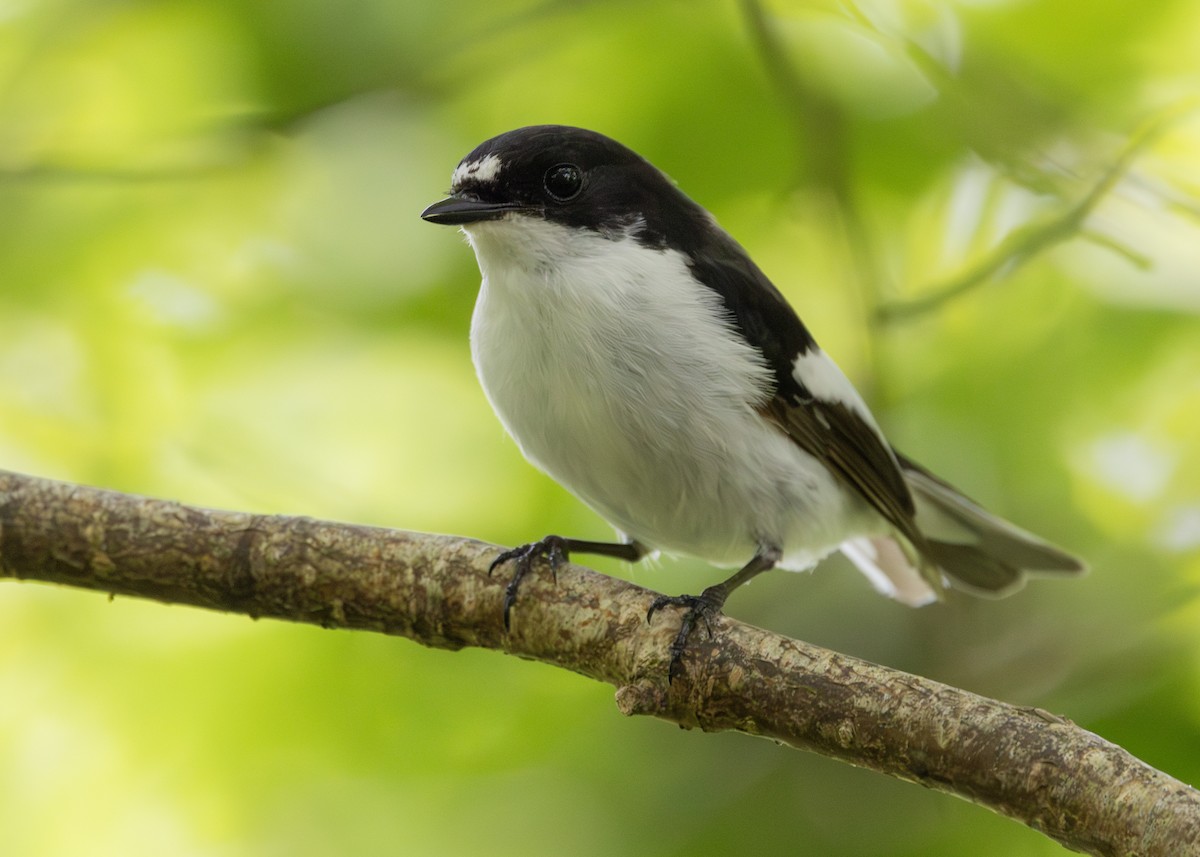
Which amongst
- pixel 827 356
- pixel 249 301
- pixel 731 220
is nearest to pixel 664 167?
pixel 731 220

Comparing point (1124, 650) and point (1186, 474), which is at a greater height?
point (1186, 474)

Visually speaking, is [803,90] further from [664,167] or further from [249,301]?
[249,301]

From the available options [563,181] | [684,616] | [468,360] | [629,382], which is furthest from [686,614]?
[468,360]

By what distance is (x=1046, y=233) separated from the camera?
335 cm

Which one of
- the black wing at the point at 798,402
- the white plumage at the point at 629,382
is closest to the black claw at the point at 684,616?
the white plumage at the point at 629,382

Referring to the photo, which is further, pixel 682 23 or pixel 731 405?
pixel 682 23

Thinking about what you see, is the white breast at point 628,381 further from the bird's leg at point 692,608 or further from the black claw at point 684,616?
the black claw at point 684,616

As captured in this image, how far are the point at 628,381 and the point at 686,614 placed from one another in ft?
1.92

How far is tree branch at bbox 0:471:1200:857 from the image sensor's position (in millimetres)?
2066

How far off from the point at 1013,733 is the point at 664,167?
2.04 meters

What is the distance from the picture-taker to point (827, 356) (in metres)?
3.47

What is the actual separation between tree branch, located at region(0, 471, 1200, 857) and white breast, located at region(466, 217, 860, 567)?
342 mm

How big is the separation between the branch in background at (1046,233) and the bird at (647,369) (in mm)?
324

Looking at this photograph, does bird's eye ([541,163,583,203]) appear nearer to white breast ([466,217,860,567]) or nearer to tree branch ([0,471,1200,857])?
white breast ([466,217,860,567])
